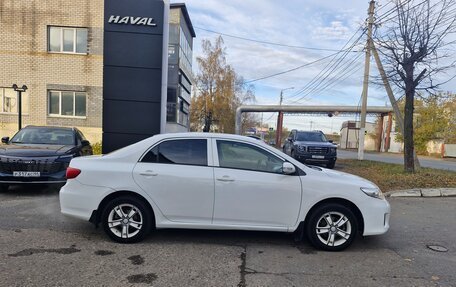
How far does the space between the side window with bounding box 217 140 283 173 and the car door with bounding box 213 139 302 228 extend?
0.05 m

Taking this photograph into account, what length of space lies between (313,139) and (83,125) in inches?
470

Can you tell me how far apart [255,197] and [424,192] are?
6.61 metres

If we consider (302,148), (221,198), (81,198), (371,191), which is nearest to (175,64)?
(302,148)

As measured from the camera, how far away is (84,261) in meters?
4.15

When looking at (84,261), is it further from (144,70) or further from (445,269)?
(144,70)

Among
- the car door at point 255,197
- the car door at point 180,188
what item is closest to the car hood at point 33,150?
the car door at point 180,188

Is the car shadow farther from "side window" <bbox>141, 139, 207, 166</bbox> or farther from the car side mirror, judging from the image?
the car side mirror

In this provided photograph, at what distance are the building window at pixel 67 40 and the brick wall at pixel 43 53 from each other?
27 cm

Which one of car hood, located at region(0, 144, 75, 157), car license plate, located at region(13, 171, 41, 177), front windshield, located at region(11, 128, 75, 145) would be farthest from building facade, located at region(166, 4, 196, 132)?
car license plate, located at region(13, 171, 41, 177)

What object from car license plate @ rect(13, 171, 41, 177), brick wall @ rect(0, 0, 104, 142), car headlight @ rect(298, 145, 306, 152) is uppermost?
brick wall @ rect(0, 0, 104, 142)

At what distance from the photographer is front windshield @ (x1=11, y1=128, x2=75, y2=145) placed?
890cm

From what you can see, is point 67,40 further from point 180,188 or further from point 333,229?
point 333,229

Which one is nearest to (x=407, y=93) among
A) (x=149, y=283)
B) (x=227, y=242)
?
(x=227, y=242)

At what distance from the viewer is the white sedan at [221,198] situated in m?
4.73
